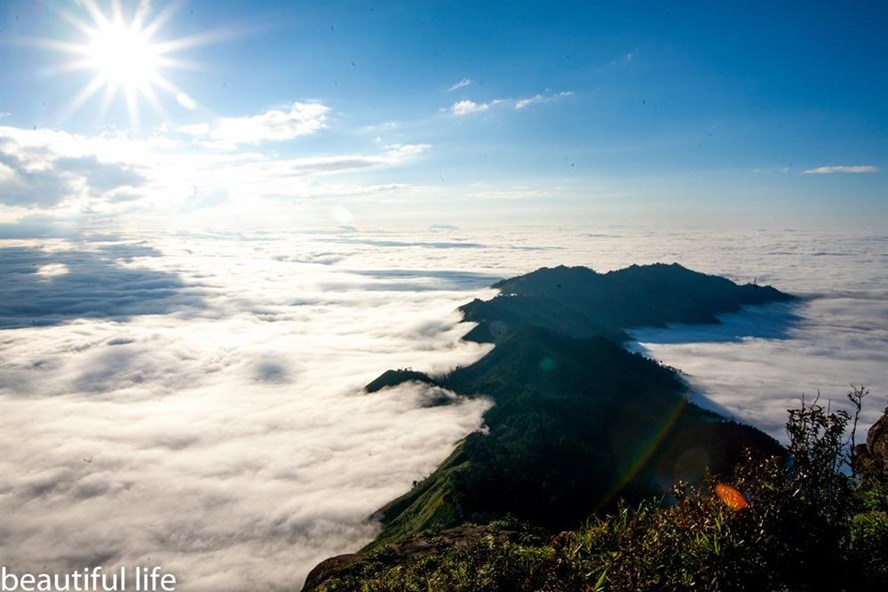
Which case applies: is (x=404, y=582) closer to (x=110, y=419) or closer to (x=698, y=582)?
(x=698, y=582)

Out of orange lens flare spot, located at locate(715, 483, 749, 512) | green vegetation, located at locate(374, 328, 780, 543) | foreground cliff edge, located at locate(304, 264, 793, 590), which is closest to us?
orange lens flare spot, located at locate(715, 483, 749, 512)

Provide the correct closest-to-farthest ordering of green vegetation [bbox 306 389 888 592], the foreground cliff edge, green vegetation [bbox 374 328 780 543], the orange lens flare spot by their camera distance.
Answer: green vegetation [bbox 306 389 888 592] < the orange lens flare spot < the foreground cliff edge < green vegetation [bbox 374 328 780 543]

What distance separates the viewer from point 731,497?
10.1 metres

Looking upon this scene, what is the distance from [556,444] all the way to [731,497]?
195 feet

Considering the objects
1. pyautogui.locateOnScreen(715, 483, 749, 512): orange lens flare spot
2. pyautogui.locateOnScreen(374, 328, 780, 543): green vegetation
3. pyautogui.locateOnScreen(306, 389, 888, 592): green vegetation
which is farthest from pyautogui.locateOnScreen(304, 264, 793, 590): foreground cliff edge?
pyautogui.locateOnScreen(715, 483, 749, 512): orange lens flare spot

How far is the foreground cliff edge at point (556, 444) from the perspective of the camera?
51.8 metres

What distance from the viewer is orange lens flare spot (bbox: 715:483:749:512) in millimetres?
9742

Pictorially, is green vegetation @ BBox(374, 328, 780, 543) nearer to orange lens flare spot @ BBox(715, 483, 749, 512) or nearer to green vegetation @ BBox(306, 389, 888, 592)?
green vegetation @ BBox(306, 389, 888, 592)

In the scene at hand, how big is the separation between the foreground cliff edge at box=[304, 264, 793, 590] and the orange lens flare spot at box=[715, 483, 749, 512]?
12.6 m

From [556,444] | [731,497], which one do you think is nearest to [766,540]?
[731,497]

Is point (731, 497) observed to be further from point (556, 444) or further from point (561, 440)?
point (561, 440)

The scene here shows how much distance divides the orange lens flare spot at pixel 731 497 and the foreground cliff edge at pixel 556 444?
12646 mm

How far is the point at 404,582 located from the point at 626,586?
7.74 metres

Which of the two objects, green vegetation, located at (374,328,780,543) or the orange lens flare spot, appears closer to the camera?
the orange lens flare spot
